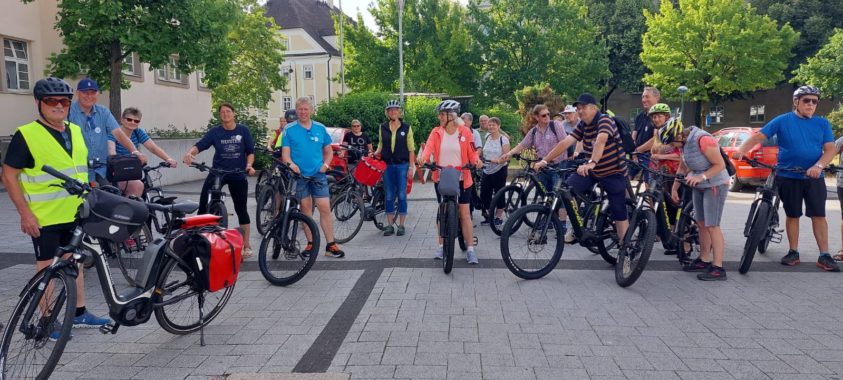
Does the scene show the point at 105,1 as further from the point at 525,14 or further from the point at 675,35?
the point at 675,35

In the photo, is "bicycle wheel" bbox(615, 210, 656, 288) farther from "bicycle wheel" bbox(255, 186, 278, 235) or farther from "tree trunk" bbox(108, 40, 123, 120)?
"tree trunk" bbox(108, 40, 123, 120)

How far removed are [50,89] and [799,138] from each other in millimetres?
6801

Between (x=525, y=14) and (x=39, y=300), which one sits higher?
(x=525, y=14)

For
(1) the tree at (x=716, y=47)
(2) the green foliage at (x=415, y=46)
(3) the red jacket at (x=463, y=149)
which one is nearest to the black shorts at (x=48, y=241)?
(3) the red jacket at (x=463, y=149)

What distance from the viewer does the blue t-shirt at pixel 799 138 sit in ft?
21.0

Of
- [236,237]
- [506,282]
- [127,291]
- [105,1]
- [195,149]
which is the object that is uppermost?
[105,1]

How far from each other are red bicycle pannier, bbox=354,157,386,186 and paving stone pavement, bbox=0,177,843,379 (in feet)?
5.79

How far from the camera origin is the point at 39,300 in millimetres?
3521

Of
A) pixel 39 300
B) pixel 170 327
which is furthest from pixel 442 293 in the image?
pixel 39 300

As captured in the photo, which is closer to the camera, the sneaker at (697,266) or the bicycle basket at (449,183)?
the bicycle basket at (449,183)

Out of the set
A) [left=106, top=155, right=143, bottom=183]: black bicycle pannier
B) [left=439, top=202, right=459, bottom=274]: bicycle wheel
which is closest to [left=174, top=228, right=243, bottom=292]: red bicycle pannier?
[left=106, top=155, right=143, bottom=183]: black bicycle pannier

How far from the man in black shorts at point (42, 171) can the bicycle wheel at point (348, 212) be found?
4443mm

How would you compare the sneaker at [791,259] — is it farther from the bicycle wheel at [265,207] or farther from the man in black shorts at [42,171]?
the man in black shorts at [42,171]

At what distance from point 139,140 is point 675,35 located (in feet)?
126
